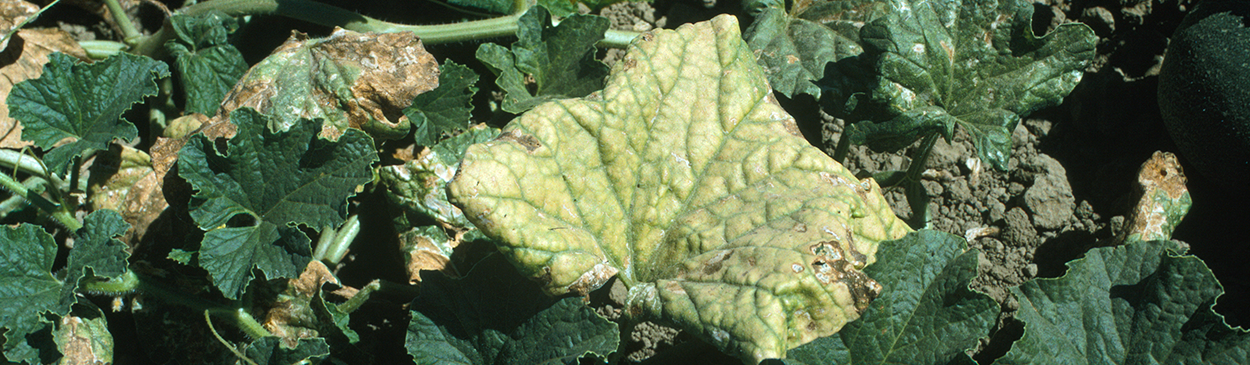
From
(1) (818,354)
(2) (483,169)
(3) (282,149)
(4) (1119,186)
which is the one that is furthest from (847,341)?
(3) (282,149)

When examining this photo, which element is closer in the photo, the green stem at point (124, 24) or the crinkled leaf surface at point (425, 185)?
the crinkled leaf surface at point (425, 185)

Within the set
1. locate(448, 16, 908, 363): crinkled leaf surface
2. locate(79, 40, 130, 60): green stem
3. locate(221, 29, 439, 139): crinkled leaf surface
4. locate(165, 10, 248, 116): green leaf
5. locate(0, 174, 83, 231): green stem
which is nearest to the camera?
locate(448, 16, 908, 363): crinkled leaf surface

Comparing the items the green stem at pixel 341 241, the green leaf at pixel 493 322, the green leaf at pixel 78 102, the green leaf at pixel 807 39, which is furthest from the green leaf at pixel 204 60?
the green leaf at pixel 807 39

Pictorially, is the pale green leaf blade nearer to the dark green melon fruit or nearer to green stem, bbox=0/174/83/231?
green stem, bbox=0/174/83/231

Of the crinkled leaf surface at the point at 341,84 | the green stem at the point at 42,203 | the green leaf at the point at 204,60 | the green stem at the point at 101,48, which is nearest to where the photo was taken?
the green stem at the point at 42,203

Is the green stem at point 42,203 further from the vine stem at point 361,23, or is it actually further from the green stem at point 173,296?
the vine stem at point 361,23

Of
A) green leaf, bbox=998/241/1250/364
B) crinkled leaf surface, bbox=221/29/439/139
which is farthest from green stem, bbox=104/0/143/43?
green leaf, bbox=998/241/1250/364

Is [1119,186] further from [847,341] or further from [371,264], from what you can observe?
[371,264]
